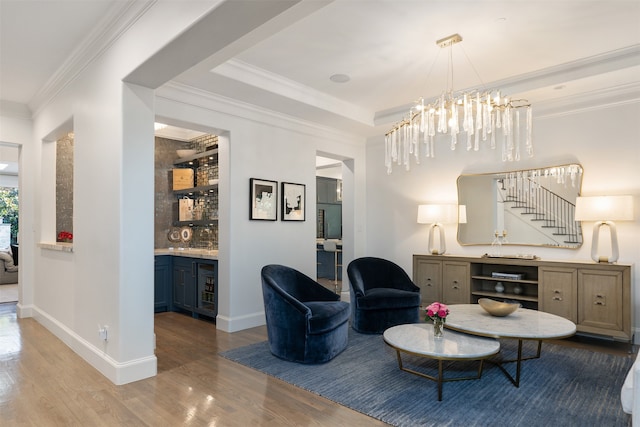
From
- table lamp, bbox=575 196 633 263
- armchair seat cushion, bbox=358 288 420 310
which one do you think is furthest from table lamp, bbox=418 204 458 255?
table lamp, bbox=575 196 633 263

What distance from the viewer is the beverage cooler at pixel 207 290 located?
495cm

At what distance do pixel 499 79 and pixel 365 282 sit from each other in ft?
9.25

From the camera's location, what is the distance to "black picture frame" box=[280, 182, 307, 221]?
17.1 ft

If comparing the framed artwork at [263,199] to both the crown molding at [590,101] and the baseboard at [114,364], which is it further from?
the crown molding at [590,101]

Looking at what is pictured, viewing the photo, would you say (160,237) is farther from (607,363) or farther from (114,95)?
(607,363)

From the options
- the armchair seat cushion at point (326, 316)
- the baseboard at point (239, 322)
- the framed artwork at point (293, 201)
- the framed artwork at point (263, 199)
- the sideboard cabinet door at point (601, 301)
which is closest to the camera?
the armchair seat cushion at point (326, 316)

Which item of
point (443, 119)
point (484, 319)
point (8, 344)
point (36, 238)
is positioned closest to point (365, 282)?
point (484, 319)

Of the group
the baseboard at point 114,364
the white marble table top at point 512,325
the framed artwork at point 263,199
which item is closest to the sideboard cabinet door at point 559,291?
the white marble table top at point 512,325

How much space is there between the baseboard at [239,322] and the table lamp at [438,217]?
8.13 ft

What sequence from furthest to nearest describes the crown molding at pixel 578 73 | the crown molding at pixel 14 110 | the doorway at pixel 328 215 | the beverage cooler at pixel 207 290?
1. the doorway at pixel 328 215
2. the crown molding at pixel 14 110
3. the beverage cooler at pixel 207 290
4. the crown molding at pixel 578 73

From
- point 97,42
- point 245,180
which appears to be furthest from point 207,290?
point 97,42

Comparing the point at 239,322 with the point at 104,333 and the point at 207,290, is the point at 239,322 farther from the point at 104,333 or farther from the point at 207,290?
the point at 104,333

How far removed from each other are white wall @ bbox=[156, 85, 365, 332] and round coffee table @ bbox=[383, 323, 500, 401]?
206cm

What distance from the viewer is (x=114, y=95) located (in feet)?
10.4
